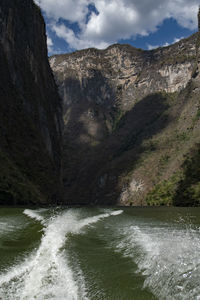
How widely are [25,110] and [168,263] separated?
74341 mm

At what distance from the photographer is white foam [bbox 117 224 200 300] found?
22.1 feet

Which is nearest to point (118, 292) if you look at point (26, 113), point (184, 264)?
point (184, 264)

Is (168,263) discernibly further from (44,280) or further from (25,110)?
(25,110)

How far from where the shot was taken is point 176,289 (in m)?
6.75

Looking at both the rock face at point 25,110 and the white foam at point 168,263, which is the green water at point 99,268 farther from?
the rock face at point 25,110

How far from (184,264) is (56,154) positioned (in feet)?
318

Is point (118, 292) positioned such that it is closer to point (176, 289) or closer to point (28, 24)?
point (176, 289)

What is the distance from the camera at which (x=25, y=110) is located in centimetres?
7675

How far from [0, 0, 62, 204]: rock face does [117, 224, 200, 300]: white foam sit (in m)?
32.6

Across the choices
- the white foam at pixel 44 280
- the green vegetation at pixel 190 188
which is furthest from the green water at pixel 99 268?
the green vegetation at pixel 190 188

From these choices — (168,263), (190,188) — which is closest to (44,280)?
(168,263)

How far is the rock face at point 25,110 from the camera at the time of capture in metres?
48.8

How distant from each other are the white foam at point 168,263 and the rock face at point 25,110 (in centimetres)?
3263

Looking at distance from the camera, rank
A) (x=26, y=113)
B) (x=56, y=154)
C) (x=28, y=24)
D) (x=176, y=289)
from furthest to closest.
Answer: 1. (x=56, y=154)
2. (x=28, y=24)
3. (x=26, y=113)
4. (x=176, y=289)
